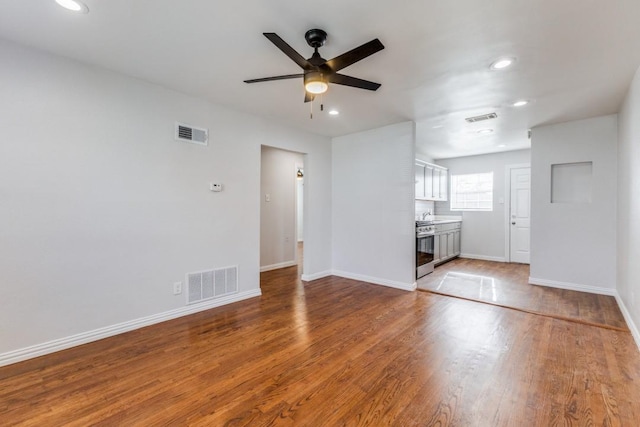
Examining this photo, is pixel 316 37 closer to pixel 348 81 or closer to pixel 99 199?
pixel 348 81

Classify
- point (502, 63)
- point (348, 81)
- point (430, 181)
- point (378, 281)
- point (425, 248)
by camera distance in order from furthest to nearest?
point (430, 181) < point (425, 248) < point (378, 281) < point (502, 63) < point (348, 81)

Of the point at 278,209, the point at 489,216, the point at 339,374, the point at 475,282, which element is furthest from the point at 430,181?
the point at 339,374

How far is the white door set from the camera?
6.25 metres

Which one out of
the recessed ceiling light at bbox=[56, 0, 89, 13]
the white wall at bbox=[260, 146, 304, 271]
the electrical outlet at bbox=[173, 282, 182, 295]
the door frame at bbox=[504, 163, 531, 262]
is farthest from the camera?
the door frame at bbox=[504, 163, 531, 262]

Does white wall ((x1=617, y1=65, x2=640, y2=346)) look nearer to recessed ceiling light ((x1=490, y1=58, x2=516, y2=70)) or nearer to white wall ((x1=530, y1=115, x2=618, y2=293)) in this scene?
white wall ((x1=530, y1=115, x2=618, y2=293))

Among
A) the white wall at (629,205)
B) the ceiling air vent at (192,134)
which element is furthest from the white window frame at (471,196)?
the ceiling air vent at (192,134)

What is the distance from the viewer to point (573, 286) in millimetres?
4281

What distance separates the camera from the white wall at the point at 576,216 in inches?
158

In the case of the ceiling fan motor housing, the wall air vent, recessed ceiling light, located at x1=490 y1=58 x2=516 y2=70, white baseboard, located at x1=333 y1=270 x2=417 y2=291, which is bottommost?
white baseboard, located at x1=333 y1=270 x2=417 y2=291

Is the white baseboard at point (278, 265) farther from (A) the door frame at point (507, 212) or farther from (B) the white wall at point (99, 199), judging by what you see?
(A) the door frame at point (507, 212)

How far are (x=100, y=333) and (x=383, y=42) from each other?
369cm

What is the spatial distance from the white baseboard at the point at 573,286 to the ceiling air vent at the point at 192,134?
540 cm

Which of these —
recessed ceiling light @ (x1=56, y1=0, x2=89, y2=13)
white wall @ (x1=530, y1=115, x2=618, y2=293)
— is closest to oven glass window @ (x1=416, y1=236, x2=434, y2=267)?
white wall @ (x1=530, y1=115, x2=618, y2=293)

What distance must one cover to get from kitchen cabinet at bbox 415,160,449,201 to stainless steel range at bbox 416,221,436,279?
1.10 metres
